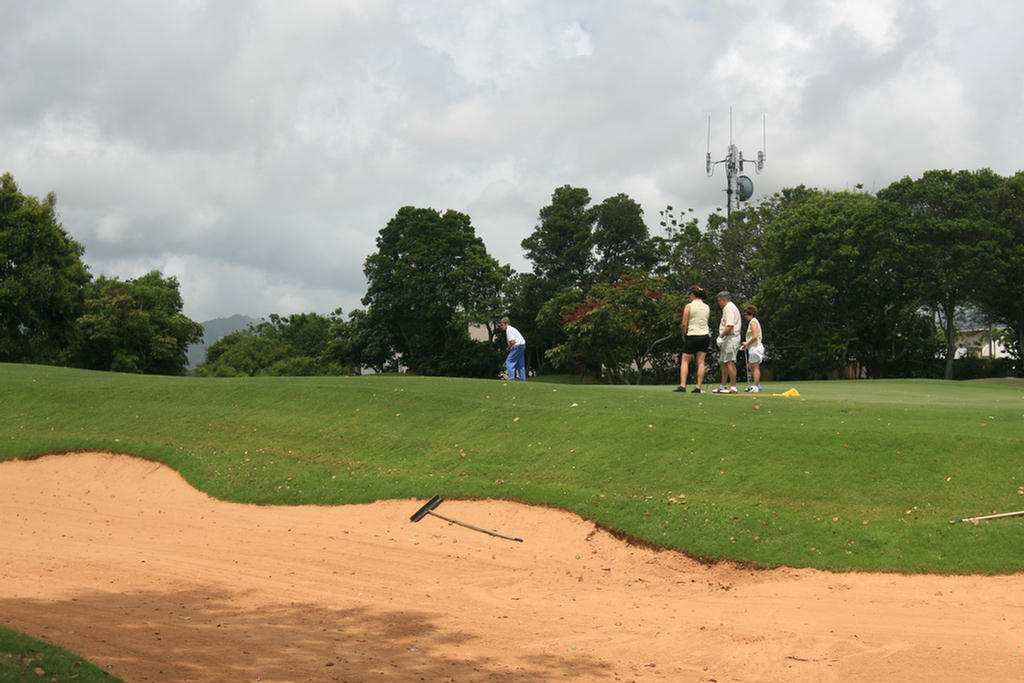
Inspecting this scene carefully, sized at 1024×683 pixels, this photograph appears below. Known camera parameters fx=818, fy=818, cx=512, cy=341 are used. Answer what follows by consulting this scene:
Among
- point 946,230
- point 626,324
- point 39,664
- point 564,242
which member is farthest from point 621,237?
point 39,664

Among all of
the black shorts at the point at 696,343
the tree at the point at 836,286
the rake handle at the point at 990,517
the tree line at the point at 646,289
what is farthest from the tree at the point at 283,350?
the rake handle at the point at 990,517

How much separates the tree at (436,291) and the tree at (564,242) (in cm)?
303

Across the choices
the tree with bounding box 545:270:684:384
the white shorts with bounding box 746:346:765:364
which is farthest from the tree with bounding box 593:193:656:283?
the white shorts with bounding box 746:346:765:364

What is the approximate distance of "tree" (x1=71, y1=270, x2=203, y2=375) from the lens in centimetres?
6425

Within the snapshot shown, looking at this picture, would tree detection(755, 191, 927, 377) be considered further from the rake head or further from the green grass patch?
the green grass patch

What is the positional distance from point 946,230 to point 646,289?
14.4 m

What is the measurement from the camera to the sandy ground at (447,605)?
725 centimetres

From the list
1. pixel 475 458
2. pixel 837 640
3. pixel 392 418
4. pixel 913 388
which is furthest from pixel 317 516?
pixel 913 388

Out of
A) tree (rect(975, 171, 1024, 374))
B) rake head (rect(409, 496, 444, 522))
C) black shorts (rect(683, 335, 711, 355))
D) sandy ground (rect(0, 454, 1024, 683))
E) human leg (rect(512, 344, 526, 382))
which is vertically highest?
tree (rect(975, 171, 1024, 374))

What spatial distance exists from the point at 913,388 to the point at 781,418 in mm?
12612

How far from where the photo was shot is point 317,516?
12.9 meters

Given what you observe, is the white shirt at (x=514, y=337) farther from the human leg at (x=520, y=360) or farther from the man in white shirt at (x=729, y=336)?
the man in white shirt at (x=729, y=336)

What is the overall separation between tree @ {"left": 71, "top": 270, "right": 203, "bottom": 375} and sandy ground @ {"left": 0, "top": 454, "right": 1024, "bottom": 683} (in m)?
55.6

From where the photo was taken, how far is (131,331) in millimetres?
65875
